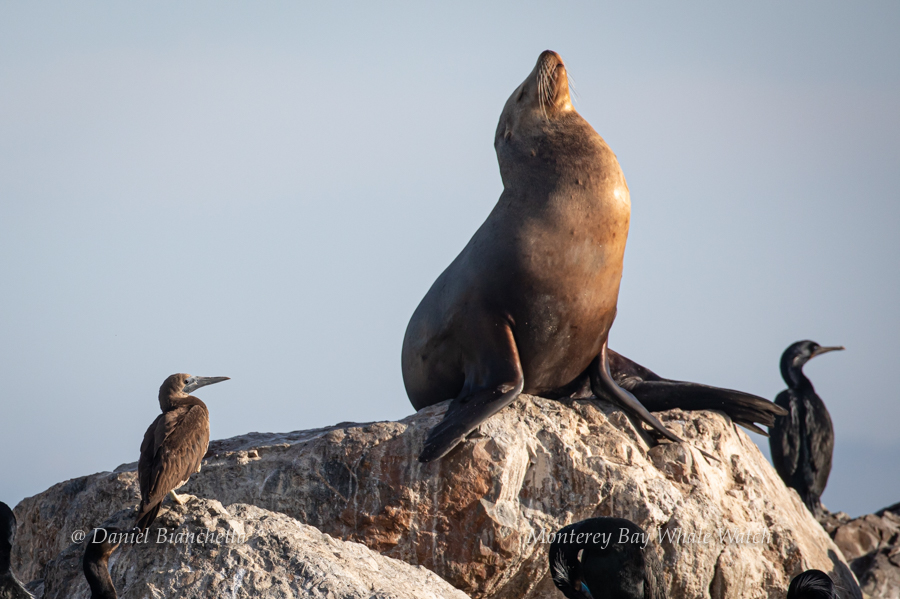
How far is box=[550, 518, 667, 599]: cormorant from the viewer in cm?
455

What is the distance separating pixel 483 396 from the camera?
6.64 metres

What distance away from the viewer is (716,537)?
20.9 ft

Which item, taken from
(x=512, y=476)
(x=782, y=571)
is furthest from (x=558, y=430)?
(x=782, y=571)

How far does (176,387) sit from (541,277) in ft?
8.46

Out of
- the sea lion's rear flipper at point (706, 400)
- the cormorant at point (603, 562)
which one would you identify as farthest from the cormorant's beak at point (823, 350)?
the cormorant at point (603, 562)

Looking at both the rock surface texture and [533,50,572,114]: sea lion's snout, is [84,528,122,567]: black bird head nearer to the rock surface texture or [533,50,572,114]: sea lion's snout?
the rock surface texture

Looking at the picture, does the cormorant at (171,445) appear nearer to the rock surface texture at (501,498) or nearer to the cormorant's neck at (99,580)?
the cormorant's neck at (99,580)

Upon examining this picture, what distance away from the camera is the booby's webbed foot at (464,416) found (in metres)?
6.18

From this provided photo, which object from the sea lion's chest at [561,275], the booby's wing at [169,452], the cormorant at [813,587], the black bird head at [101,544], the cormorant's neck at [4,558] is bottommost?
the cormorant at [813,587]

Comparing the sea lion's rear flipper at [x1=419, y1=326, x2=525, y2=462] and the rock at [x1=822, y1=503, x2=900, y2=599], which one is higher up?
the sea lion's rear flipper at [x1=419, y1=326, x2=525, y2=462]

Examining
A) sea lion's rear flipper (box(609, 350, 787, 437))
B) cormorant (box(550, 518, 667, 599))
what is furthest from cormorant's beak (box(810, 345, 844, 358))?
cormorant (box(550, 518, 667, 599))

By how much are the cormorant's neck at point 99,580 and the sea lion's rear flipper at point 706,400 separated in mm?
4210

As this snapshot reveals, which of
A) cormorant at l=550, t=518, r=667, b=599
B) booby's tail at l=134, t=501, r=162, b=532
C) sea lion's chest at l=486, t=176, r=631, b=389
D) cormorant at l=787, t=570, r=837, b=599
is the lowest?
cormorant at l=787, t=570, r=837, b=599

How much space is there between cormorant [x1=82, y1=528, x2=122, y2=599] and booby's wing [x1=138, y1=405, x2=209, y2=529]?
198 mm
